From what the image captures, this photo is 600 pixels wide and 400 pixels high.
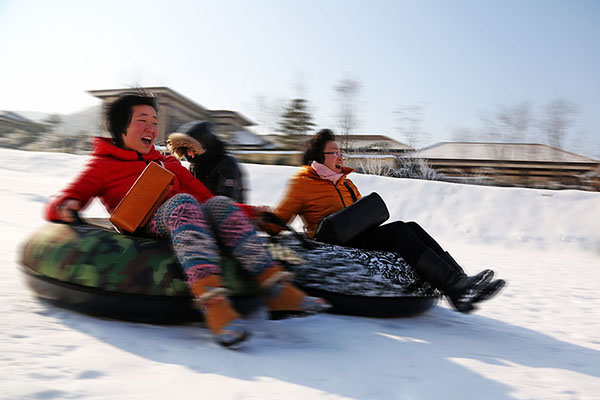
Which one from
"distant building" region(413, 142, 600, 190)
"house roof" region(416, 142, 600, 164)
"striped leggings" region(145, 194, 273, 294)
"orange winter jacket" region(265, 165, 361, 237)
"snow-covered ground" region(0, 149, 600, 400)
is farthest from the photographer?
"house roof" region(416, 142, 600, 164)

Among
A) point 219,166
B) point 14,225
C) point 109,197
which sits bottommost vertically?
point 14,225

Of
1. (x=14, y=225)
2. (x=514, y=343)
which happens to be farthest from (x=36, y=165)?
(x=514, y=343)

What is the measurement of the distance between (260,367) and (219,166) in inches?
78.9

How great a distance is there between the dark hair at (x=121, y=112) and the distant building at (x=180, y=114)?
54.5 ft

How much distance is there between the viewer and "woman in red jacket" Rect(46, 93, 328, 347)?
6.75 feet

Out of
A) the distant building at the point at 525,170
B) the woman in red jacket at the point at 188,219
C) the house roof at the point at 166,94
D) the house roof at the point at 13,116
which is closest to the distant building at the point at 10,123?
the house roof at the point at 13,116

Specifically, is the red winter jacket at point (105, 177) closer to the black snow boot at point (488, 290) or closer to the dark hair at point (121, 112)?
the dark hair at point (121, 112)

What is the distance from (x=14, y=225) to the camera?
18.5 feet

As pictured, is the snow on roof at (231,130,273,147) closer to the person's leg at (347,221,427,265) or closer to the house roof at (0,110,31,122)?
the house roof at (0,110,31,122)

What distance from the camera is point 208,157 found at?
3721 millimetres

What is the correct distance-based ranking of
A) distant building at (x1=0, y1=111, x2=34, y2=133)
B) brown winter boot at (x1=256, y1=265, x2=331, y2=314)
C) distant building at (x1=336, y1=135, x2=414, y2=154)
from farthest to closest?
distant building at (x1=0, y1=111, x2=34, y2=133) → distant building at (x1=336, y1=135, x2=414, y2=154) → brown winter boot at (x1=256, y1=265, x2=331, y2=314)

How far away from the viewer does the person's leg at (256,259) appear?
7.48 feet

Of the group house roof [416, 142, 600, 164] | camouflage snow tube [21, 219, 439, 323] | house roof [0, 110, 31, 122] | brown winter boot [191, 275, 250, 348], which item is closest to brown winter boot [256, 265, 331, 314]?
camouflage snow tube [21, 219, 439, 323]

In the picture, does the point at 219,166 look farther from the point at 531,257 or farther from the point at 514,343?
the point at 531,257
